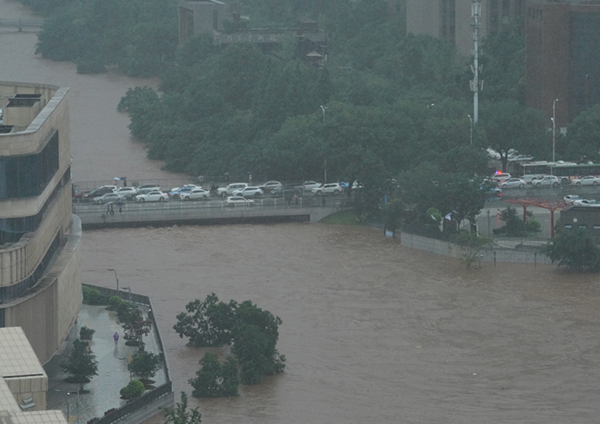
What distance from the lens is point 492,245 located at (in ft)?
194

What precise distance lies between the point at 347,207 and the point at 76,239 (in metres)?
25.6

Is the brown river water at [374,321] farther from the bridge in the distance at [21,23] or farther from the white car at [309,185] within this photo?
the bridge in the distance at [21,23]

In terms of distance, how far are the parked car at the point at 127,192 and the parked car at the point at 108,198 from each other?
292mm

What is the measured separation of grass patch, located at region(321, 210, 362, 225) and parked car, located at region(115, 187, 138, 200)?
8.11 meters

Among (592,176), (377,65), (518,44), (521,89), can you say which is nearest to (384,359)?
(592,176)

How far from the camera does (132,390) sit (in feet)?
128

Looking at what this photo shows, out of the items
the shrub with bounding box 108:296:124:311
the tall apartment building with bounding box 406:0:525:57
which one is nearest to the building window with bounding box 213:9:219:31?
the tall apartment building with bounding box 406:0:525:57

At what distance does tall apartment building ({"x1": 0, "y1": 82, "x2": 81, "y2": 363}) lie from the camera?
37.5 meters

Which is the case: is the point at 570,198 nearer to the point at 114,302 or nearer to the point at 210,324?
the point at 210,324

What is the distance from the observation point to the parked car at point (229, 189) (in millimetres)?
70750

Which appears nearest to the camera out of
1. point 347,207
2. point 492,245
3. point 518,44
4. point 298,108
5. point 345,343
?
point 345,343

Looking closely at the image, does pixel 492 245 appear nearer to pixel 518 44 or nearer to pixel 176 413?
pixel 176 413

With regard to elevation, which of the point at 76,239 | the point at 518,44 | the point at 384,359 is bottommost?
the point at 384,359

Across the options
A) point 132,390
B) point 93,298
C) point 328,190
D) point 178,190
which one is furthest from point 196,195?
point 132,390
